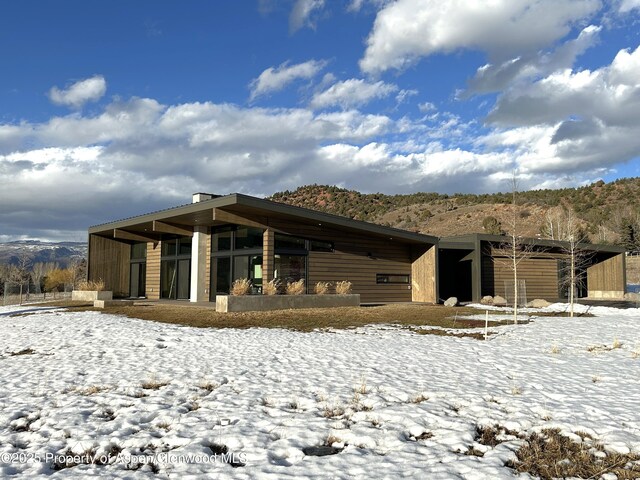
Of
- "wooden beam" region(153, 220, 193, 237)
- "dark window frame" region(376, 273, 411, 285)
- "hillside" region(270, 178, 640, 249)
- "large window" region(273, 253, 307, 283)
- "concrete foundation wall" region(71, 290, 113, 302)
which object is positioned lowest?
"concrete foundation wall" region(71, 290, 113, 302)

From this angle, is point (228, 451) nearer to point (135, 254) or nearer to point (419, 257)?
point (419, 257)

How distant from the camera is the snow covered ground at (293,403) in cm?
357

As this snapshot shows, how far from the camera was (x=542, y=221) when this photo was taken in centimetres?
4988

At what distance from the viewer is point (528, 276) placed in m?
24.6

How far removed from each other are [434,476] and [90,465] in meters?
2.54

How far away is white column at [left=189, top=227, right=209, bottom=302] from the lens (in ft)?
63.9

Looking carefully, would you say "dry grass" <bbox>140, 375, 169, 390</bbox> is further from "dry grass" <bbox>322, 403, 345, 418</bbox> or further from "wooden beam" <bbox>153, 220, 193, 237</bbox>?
"wooden beam" <bbox>153, 220, 193, 237</bbox>

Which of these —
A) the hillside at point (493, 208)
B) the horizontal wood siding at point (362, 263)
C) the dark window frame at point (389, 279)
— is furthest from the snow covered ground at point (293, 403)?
the hillside at point (493, 208)

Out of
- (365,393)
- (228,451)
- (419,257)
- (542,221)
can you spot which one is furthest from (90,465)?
(542,221)

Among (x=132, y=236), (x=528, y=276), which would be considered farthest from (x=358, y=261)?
(x=132, y=236)

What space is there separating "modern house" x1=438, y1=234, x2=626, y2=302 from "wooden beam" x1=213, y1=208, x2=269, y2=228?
891cm

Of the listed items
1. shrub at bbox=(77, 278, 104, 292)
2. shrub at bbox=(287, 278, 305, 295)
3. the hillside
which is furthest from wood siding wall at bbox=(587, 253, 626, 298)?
shrub at bbox=(77, 278, 104, 292)

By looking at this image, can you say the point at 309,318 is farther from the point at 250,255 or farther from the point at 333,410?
the point at 333,410

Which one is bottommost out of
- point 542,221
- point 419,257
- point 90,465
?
point 90,465
